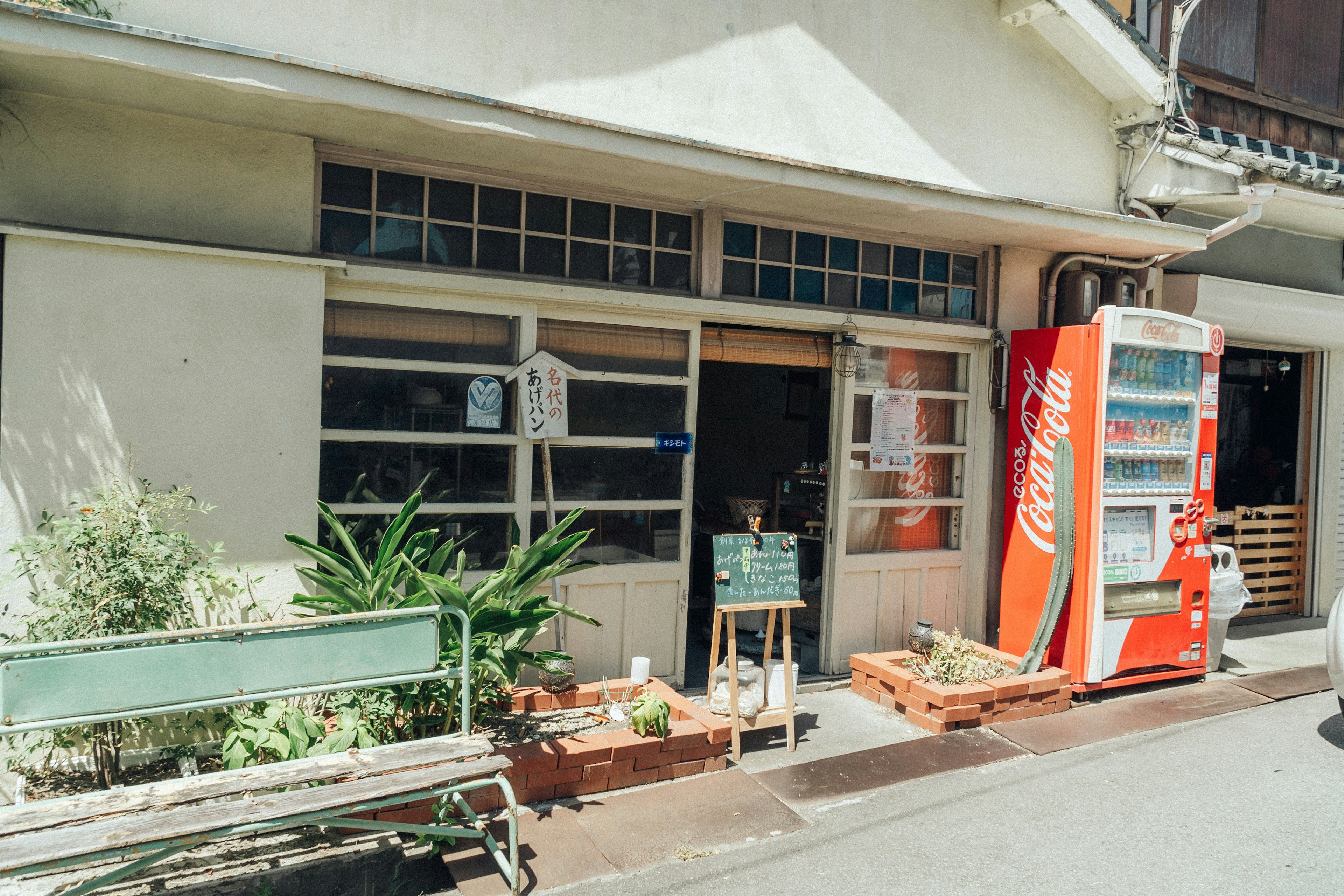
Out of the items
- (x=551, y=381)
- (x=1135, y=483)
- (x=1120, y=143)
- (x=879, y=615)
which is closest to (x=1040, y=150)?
(x=1120, y=143)

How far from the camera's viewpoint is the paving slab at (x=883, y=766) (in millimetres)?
4734

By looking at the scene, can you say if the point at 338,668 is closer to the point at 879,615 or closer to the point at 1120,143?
the point at 879,615

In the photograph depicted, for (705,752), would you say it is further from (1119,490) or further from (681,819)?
(1119,490)

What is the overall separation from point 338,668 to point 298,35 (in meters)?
3.09

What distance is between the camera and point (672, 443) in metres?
5.85

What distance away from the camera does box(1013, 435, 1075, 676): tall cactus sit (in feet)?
20.2

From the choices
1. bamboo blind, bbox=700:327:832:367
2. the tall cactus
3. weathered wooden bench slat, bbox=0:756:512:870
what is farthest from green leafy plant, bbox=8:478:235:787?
the tall cactus

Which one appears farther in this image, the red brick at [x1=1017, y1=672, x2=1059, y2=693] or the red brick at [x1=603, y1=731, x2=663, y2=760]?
the red brick at [x1=1017, y1=672, x2=1059, y2=693]

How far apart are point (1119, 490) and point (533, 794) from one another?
4476mm

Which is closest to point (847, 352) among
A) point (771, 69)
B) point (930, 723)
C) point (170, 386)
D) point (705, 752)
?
point (771, 69)

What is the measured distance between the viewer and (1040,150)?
682 centimetres

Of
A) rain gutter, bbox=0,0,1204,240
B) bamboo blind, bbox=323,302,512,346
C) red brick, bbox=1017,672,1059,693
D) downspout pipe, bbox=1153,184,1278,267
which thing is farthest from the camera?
downspout pipe, bbox=1153,184,1278,267

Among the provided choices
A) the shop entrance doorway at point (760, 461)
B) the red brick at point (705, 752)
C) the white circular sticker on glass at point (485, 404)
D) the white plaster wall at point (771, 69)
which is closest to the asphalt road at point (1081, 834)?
the red brick at point (705, 752)

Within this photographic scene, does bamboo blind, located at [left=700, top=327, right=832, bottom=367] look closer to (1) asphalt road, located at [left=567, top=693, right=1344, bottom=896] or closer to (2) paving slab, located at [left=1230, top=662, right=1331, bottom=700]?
(1) asphalt road, located at [left=567, top=693, right=1344, bottom=896]
